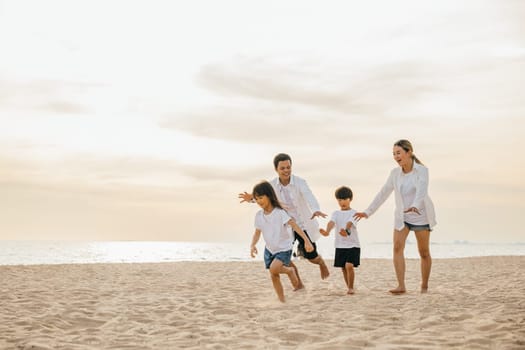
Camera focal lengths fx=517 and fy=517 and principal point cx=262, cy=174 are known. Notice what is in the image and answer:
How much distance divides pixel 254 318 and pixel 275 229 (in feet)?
5.06

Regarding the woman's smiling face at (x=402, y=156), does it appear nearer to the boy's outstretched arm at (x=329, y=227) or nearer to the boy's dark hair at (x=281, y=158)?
the boy's outstretched arm at (x=329, y=227)

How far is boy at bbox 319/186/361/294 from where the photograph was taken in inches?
326

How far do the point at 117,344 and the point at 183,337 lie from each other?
67cm

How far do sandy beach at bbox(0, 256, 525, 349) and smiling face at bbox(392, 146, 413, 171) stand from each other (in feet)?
6.54

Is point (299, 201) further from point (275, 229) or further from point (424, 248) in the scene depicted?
point (424, 248)

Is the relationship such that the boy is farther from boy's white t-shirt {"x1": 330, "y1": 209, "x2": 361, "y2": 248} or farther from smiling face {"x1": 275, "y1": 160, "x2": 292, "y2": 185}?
smiling face {"x1": 275, "y1": 160, "x2": 292, "y2": 185}

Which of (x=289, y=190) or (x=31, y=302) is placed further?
(x=289, y=190)

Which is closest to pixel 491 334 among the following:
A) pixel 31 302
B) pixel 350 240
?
pixel 350 240

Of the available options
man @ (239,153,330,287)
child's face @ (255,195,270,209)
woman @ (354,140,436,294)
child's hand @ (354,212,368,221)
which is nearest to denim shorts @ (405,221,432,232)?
woman @ (354,140,436,294)

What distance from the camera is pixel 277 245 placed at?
7488mm

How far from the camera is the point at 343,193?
8.44 m

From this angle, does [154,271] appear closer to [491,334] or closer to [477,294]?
[477,294]

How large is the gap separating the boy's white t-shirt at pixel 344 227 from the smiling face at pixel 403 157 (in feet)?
3.62

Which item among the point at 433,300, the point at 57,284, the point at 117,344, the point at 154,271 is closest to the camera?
the point at 117,344
